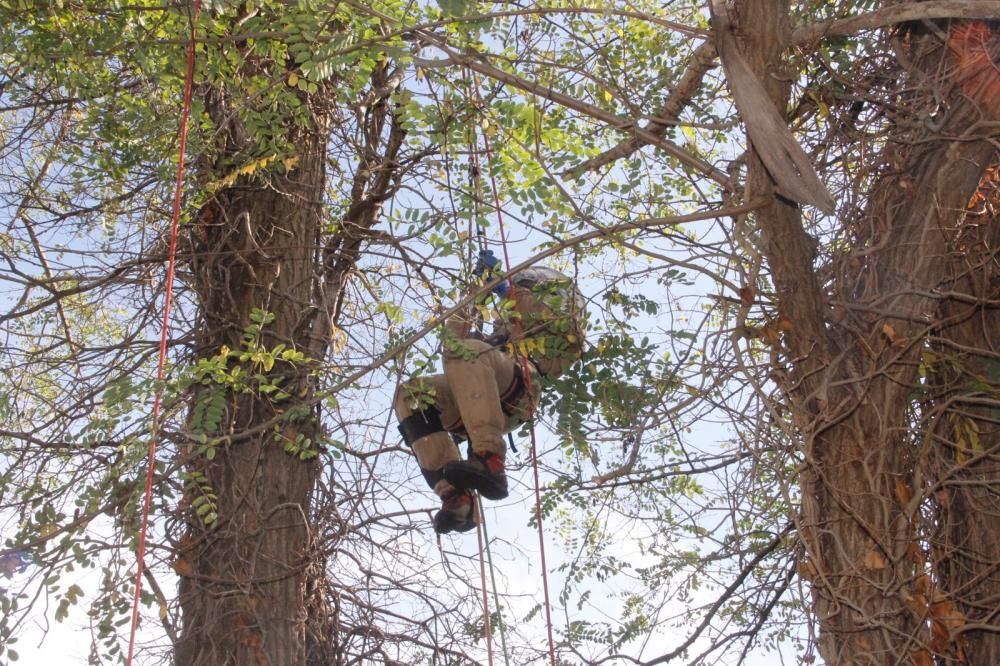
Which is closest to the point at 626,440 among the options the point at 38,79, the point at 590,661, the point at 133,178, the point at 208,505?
the point at 590,661

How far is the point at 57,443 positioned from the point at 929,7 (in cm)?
401

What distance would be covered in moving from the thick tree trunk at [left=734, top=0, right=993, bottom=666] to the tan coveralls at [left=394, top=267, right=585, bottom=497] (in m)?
1.07

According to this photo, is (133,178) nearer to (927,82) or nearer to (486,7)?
(486,7)

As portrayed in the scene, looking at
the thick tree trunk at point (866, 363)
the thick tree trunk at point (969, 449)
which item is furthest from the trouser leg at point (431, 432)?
the thick tree trunk at point (969, 449)

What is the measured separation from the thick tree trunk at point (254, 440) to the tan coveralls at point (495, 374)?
22.2 inches

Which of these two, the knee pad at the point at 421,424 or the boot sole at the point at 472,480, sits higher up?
the knee pad at the point at 421,424

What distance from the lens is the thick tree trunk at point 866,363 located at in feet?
11.4

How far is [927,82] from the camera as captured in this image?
4.10 m

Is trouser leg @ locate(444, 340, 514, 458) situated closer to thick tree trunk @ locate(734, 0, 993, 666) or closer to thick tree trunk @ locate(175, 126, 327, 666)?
thick tree trunk @ locate(175, 126, 327, 666)

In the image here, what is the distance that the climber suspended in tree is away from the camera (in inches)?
185

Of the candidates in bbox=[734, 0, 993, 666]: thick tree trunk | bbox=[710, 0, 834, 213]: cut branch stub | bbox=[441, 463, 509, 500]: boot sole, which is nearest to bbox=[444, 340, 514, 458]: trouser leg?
bbox=[441, 463, 509, 500]: boot sole

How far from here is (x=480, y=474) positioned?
15.7 feet

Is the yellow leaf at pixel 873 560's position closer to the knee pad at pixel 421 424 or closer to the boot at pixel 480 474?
the boot at pixel 480 474

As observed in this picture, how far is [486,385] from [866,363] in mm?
1748
